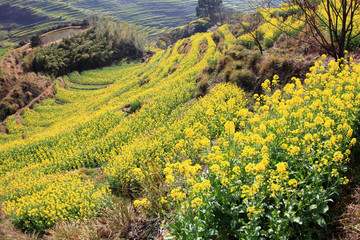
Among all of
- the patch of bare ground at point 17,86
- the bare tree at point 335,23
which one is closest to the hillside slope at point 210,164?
the bare tree at point 335,23

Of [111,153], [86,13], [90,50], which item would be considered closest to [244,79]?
[111,153]

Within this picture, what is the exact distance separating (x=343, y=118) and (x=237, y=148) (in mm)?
1954

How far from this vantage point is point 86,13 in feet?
476

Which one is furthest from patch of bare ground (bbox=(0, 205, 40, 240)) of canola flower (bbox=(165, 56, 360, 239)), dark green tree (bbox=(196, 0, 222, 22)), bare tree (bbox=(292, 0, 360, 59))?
dark green tree (bbox=(196, 0, 222, 22))

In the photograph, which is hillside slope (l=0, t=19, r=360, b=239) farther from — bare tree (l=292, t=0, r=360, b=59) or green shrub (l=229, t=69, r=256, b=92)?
green shrub (l=229, t=69, r=256, b=92)

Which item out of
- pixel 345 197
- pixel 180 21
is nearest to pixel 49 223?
pixel 345 197

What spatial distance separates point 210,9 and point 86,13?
98284 millimetres

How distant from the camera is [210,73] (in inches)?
557

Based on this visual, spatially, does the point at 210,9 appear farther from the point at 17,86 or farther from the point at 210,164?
the point at 210,164

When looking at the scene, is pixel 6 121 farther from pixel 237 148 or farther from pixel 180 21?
pixel 180 21

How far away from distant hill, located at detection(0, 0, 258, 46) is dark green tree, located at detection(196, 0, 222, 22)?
32504 mm

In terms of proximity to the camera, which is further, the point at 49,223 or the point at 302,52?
the point at 302,52

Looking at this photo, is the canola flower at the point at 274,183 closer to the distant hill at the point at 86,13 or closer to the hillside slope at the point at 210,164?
the hillside slope at the point at 210,164

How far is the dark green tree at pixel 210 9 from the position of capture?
82.5 metres
